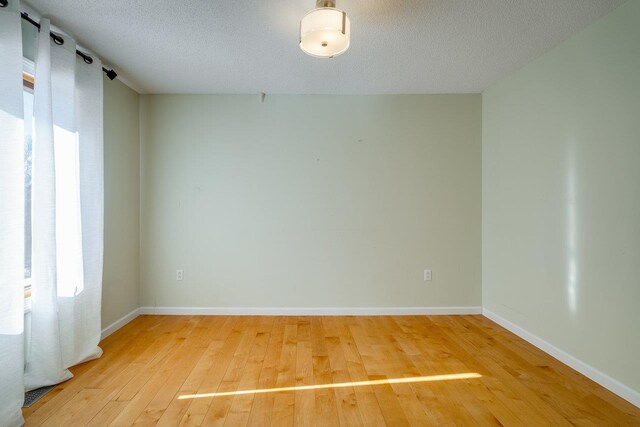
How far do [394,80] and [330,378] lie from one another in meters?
2.66

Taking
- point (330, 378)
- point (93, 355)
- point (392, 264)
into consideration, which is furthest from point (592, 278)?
point (93, 355)

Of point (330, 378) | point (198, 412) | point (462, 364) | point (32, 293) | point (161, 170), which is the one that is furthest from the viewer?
point (161, 170)

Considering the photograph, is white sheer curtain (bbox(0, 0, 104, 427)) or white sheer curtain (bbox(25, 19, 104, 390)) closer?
white sheer curtain (bbox(0, 0, 104, 427))

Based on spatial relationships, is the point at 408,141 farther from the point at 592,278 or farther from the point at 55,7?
the point at 55,7

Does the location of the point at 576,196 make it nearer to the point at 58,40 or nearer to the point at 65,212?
the point at 65,212

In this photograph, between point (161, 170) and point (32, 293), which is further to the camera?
point (161, 170)

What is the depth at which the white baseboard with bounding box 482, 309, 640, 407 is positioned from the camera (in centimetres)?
194

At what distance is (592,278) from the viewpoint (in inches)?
87.4

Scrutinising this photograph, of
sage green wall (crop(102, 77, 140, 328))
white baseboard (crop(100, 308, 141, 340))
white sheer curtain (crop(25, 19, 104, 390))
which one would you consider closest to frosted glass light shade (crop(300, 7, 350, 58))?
white sheer curtain (crop(25, 19, 104, 390))

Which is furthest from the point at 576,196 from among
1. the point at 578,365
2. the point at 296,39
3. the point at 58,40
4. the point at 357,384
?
the point at 58,40

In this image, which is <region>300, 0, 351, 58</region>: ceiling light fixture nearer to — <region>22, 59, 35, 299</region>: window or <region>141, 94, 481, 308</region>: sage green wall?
<region>141, 94, 481, 308</region>: sage green wall

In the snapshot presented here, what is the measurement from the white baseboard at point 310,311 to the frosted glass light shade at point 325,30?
2541 millimetres

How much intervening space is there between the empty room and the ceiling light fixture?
0.05 ft

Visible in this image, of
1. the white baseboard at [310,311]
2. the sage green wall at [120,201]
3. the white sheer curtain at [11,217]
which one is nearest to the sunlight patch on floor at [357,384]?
the white sheer curtain at [11,217]
